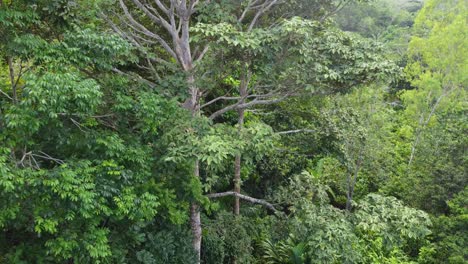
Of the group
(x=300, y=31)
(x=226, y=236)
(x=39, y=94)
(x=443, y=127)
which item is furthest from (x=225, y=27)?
(x=443, y=127)

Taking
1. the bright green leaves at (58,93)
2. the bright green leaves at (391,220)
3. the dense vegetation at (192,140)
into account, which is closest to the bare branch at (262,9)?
the dense vegetation at (192,140)

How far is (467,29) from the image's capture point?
11.9m

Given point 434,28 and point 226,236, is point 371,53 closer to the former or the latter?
point 226,236

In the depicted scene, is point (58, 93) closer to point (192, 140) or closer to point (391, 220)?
point (192, 140)

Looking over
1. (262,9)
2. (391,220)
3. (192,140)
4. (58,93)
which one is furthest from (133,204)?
(262,9)

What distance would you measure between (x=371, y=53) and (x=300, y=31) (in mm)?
1947

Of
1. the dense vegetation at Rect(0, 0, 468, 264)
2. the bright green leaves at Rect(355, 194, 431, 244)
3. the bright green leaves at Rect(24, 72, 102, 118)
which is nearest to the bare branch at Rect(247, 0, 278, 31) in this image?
the dense vegetation at Rect(0, 0, 468, 264)

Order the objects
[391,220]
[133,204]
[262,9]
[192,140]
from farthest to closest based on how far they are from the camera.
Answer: [262,9]
[391,220]
[192,140]
[133,204]

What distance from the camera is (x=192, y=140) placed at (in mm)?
5258

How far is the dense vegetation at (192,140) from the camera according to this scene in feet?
15.1

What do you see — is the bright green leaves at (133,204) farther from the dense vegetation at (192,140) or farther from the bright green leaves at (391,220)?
the bright green leaves at (391,220)

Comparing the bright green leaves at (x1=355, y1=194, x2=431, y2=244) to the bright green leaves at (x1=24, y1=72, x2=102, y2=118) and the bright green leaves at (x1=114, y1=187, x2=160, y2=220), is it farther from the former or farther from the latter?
the bright green leaves at (x1=24, y1=72, x2=102, y2=118)

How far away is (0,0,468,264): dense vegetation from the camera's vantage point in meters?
4.59

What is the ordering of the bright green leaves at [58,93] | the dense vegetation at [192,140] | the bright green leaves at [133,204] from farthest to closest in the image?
the bright green leaves at [133,204] < the dense vegetation at [192,140] < the bright green leaves at [58,93]
